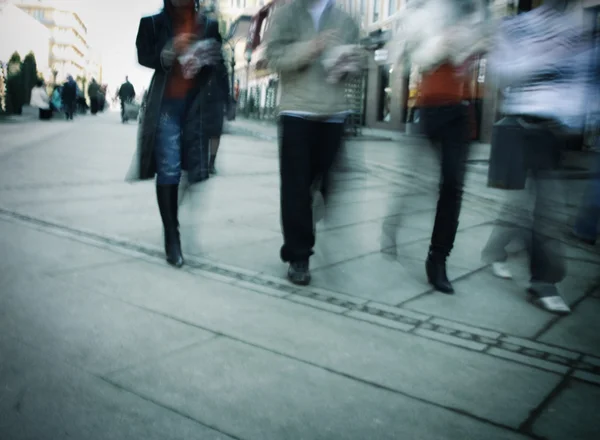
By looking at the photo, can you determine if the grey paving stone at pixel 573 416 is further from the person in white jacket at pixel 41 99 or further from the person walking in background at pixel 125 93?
the person walking in background at pixel 125 93

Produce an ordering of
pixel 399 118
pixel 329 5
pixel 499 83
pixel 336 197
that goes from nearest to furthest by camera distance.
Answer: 1. pixel 499 83
2. pixel 329 5
3. pixel 336 197
4. pixel 399 118

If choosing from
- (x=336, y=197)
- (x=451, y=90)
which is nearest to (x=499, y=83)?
(x=451, y=90)

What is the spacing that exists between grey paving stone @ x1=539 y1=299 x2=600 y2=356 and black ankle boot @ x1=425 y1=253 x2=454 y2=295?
0.66 meters

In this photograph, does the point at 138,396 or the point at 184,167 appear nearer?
the point at 138,396

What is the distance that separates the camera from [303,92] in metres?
3.76

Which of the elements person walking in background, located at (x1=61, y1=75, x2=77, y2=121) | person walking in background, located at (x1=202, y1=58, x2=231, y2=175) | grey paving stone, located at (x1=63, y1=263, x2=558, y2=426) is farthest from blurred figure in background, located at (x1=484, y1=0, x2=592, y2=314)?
person walking in background, located at (x1=61, y1=75, x2=77, y2=121)

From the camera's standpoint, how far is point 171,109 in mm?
4164

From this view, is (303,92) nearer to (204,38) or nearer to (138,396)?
(204,38)

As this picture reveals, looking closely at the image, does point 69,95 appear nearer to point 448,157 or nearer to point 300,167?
point 300,167

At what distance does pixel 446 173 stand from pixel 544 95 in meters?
0.72

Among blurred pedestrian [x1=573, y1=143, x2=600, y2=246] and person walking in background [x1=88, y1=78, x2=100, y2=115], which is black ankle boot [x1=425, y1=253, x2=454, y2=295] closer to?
blurred pedestrian [x1=573, y1=143, x2=600, y2=246]

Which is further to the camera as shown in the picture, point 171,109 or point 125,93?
point 125,93

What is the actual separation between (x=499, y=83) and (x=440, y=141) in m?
0.48

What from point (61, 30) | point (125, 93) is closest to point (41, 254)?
point (125, 93)
